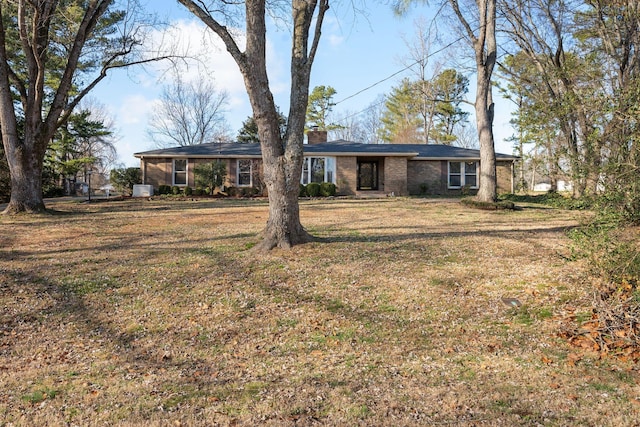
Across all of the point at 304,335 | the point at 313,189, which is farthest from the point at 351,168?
the point at 304,335

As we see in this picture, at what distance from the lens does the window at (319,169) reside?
71.9 feet

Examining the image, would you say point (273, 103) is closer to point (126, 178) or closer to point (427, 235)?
point (427, 235)

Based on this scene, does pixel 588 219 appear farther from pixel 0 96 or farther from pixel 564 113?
pixel 0 96

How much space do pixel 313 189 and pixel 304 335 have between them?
15.9 metres

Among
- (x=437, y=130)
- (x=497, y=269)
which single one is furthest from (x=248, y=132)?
(x=497, y=269)

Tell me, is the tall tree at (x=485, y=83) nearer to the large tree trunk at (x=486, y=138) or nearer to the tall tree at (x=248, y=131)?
the large tree trunk at (x=486, y=138)

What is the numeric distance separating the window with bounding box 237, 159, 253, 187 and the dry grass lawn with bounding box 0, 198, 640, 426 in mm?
13954

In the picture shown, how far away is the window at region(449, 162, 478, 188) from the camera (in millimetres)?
22734

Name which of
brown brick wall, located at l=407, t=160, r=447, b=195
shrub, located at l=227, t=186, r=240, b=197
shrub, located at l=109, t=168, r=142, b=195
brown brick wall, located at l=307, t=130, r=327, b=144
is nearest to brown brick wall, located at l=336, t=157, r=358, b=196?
brown brick wall, located at l=407, t=160, r=447, b=195

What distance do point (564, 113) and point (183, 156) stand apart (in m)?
19.8

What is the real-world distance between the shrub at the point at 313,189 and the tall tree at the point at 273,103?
41.4 feet

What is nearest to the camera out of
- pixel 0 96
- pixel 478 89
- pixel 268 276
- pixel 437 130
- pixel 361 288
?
pixel 361 288

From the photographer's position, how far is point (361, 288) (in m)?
5.74

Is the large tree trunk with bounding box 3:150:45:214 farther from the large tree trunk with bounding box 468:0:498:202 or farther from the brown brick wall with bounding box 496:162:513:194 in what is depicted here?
the brown brick wall with bounding box 496:162:513:194
